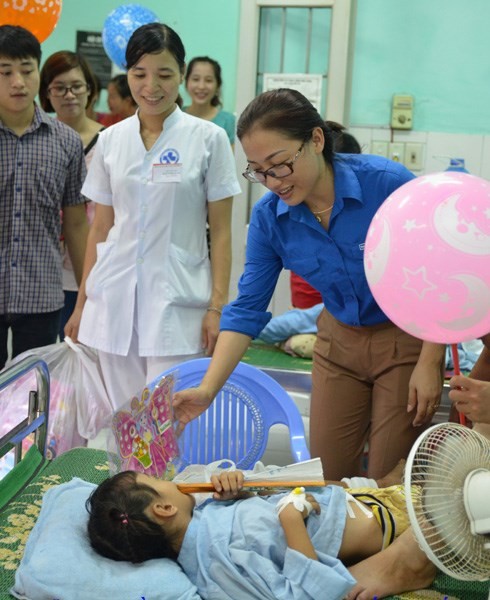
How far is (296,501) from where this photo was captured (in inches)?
75.2

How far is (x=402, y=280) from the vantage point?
5.54 feet

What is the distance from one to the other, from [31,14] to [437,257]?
2460 millimetres

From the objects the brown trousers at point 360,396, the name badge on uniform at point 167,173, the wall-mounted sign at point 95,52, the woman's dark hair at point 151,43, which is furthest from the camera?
the wall-mounted sign at point 95,52

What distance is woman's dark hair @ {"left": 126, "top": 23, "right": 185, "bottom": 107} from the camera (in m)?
2.66

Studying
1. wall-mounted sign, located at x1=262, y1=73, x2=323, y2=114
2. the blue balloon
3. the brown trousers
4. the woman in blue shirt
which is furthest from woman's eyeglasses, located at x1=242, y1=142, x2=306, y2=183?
wall-mounted sign, located at x1=262, y1=73, x2=323, y2=114

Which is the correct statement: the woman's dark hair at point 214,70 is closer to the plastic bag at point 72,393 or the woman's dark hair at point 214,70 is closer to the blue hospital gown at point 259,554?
the plastic bag at point 72,393

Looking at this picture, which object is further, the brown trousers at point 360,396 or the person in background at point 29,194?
the person in background at point 29,194

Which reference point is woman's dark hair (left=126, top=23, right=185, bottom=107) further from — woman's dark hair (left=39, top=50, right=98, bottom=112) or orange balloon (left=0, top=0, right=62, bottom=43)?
woman's dark hair (left=39, top=50, right=98, bottom=112)

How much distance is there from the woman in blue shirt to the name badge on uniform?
0.58 metres

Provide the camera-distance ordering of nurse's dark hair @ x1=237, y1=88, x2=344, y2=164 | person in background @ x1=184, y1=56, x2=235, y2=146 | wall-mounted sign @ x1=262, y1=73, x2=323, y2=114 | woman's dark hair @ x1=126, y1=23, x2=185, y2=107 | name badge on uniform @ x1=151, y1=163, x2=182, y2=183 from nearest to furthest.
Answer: nurse's dark hair @ x1=237, y1=88, x2=344, y2=164, woman's dark hair @ x1=126, y1=23, x2=185, y2=107, name badge on uniform @ x1=151, y1=163, x2=182, y2=183, person in background @ x1=184, y1=56, x2=235, y2=146, wall-mounted sign @ x1=262, y1=73, x2=323, y2=114

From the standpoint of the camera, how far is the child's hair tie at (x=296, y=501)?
1900mm

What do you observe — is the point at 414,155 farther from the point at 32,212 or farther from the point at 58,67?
the point at 32,212

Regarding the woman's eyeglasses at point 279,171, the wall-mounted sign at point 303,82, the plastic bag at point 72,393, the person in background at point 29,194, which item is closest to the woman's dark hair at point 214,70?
the wall-mounted sign at point 303,82

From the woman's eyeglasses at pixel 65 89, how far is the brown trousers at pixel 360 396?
6.09ft
